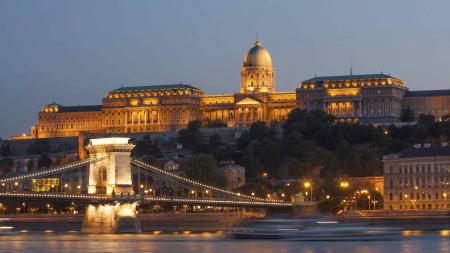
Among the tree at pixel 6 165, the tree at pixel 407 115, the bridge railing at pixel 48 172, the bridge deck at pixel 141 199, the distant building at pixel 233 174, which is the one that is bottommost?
the bridge deck at pixel 141 199

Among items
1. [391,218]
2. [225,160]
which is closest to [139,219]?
[391,218]

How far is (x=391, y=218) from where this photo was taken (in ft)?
310

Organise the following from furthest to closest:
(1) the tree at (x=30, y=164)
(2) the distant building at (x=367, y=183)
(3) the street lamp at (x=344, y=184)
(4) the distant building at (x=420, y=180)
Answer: (1) the tree at (x=30, y=164), (2) the distant building at (x=367, y=183), (3) the street lamp at (x=344, y=184), (4) the distant building at (x=420, y=180)

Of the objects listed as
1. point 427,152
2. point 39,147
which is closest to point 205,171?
point 427,152

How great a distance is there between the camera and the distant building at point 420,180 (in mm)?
107938

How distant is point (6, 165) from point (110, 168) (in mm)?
68229

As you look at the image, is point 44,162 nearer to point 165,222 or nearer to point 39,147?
point 39,147

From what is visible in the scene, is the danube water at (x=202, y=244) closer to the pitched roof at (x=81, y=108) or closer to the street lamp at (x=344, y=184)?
the street lamp at (x=344, y=184)

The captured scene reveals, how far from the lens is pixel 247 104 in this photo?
173625 millimetres

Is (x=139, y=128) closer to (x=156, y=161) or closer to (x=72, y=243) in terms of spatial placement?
(x=156, y=161)

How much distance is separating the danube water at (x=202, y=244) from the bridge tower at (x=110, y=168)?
3.24 m

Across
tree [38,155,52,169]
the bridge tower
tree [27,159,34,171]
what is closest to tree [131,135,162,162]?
tree [38,155,52,169]

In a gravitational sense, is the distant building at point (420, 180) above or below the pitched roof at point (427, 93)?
below

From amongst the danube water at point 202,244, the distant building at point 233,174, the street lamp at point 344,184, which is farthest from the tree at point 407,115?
the danube water at point 202,244
